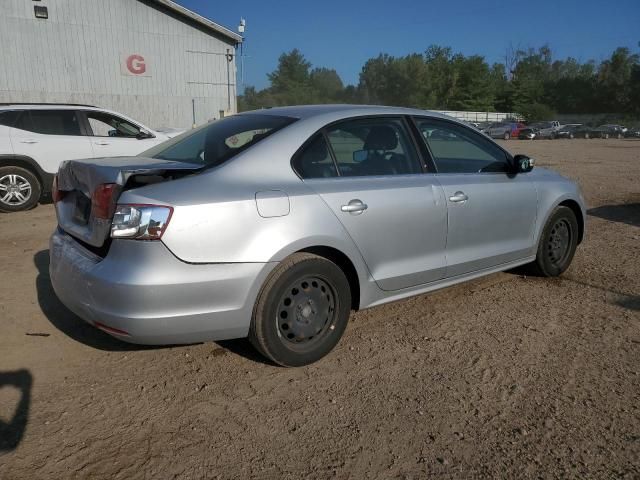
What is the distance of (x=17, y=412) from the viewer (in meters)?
2.82

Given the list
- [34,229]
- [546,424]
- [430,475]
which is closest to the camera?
[430,475]

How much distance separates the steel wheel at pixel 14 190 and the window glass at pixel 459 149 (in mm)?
6832

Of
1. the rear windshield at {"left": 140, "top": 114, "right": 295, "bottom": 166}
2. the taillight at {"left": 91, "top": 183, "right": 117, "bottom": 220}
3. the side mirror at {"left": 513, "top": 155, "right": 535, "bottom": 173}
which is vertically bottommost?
the taillight at {"left": 91, "top": 183, "right": 117, "bottom": 220}

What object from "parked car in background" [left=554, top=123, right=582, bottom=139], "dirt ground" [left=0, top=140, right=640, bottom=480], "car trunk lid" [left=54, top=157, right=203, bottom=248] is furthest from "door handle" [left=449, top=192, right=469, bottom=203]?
"parked car in background" [left=554, top=123, right=582, bottom=139]

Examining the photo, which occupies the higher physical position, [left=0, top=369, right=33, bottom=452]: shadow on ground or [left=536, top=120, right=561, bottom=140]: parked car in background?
[left=536, top=120, right=561, bottom=140]: parked car in background

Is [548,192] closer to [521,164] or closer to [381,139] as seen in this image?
[521,164]

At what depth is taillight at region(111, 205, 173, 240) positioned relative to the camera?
8.97ft

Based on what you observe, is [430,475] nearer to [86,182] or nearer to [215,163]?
[215,163]

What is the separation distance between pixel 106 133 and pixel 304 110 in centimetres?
712

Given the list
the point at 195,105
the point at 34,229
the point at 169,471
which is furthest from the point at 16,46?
the point at 169,471

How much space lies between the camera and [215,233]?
284 cm

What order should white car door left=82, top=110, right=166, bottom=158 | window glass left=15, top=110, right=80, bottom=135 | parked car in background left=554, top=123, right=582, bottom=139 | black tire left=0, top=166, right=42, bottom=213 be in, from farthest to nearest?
parked car in background left=554, top=123, right=582, bottom=139, white car door left=82, top=110, right=166, bottom=158, window glass left=15, top=110, right=80, bottom=135, black tire left=0, top=166, right=42, bottom=213

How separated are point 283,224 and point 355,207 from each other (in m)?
0.55

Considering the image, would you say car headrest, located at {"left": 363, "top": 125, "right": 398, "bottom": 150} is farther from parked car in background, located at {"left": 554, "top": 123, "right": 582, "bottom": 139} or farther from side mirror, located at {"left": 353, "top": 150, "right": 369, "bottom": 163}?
parked car in background, located at {"left": 554, "top": 123, "right": 582, "bottom": 139}
